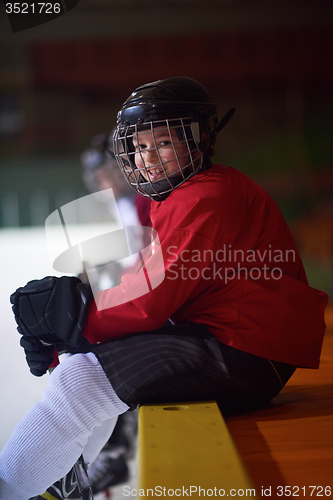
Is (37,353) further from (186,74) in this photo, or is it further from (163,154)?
(186,74)

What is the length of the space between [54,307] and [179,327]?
0.21 meters

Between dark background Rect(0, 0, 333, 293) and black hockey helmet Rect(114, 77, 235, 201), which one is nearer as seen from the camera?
black hockey helmet Rect(114, 77, 235, 201)

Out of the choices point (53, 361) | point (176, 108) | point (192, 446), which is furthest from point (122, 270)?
point (192, 446)

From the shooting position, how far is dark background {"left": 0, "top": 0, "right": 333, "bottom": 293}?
13.5ft

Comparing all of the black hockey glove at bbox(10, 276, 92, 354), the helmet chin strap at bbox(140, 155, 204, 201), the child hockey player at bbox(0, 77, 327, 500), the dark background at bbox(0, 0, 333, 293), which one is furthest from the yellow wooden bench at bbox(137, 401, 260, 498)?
the dark background at bbox(0, 0, 333, 293)

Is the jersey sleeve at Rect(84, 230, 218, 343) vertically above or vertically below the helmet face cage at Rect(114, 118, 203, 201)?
below

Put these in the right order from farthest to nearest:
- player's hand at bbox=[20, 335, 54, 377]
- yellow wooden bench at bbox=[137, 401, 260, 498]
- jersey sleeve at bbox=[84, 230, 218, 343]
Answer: player's hand at bbox=[20, 335, 54, 377]
jersey sleeve at bbox=[84, 230, 218, 343]
yellow wooden bench at bbox=[137, 401, 260, 498]

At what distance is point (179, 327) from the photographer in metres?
0.79

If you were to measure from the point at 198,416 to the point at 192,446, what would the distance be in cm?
10

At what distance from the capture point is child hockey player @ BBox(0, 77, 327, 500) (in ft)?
2.45

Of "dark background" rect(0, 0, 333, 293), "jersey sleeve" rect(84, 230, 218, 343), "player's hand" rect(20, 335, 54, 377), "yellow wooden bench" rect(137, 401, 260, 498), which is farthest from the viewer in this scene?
"dark background" rect(0, 0, 333, 293)

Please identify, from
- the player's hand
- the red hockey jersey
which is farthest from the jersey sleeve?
the player's hand

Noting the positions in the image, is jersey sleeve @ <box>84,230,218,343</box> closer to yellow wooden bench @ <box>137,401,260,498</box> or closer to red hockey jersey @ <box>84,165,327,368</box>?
red hockey jersey @ <box>84,165,327,368</box>

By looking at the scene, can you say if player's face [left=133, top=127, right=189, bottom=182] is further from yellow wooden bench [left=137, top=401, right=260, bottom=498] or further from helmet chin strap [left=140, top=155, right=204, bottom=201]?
yellow wooden bench [left=137, top=401, right=260, bottom=498]
